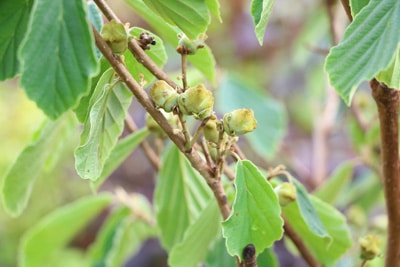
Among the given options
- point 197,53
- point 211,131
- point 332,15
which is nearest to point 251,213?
point 211,131

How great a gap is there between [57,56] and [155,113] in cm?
11

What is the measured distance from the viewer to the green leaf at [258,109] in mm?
1083

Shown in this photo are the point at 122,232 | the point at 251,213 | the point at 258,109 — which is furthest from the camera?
the point at 258,109

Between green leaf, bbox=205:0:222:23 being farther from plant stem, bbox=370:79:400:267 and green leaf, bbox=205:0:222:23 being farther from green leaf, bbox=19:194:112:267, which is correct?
green leaf, bbox=19:194:112:267

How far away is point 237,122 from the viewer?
1.52 ft

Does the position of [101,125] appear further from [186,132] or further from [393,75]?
[393,75]

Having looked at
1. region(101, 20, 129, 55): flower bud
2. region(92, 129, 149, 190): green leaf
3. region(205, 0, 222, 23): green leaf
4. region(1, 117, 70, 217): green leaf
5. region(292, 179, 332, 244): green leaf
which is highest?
region(101, 20, 129, 55): flower bud

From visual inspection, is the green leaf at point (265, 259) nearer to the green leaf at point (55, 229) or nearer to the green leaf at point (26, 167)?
the green leaf at point (26, 167)

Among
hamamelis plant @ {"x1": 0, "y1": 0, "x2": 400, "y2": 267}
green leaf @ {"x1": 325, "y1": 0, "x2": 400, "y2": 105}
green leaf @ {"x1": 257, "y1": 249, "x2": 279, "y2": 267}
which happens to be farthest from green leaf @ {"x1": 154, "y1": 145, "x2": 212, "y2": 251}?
green leaf @ {"x1": 325, "y1": 0, "x2": 400, "y2": 105}

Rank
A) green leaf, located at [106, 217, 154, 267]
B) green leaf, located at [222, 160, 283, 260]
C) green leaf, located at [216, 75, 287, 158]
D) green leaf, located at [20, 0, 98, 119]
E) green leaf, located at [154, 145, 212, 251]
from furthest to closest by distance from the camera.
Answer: green leaf, located at [216, 75, 287, 158], green leaf, located at [106, 217, 154, 267], green leaf, located at [154, 145, 212, 251], green leaf, located at [222, 160, 283, 260], green leaf, located at [20, 0, 98, 119]

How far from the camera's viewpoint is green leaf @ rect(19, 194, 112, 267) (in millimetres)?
934

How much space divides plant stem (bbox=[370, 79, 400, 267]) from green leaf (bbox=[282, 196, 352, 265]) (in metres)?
0.06

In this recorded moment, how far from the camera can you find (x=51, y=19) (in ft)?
1.24

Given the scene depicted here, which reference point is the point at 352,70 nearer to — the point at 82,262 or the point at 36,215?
the point at 82,262
